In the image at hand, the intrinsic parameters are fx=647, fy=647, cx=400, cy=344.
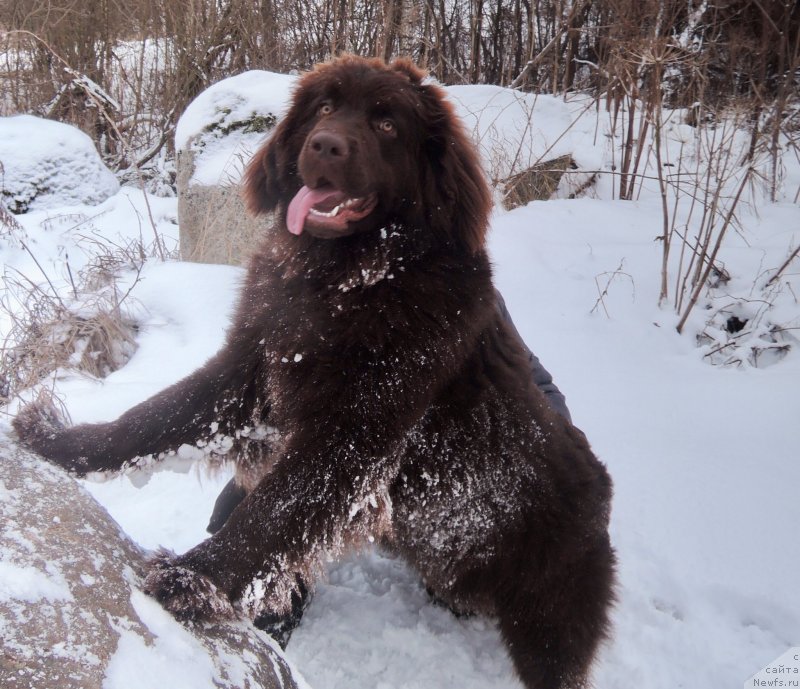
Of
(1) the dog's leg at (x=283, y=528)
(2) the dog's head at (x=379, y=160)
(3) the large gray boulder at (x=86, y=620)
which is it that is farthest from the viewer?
(2) the dog's head at (x=379, y=160)

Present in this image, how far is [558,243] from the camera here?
527cm

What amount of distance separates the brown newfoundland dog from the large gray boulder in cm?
24

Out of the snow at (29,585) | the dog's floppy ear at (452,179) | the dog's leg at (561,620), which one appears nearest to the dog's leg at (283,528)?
the snow at (29,585)

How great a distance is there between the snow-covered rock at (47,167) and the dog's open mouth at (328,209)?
7.84 metres

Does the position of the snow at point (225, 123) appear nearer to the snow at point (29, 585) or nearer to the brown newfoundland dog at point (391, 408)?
the brown newfoundland dog at point (391, 408)

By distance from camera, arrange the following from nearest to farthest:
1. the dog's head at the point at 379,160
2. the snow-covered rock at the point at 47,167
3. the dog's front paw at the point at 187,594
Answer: the dog's front paw at the point at 187,594 → the dog's head at the point at 379,160 → the snow-covered rock at the point at 47,167

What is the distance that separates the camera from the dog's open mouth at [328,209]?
196 centimetres

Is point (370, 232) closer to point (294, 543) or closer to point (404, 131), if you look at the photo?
point (404, 131)

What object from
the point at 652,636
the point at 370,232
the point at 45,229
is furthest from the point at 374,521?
the point at 45,229

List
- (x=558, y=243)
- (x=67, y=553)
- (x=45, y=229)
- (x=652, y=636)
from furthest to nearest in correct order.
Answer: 1. (x=45, y=229)
2. (x=558, y=243)
3. (x=652, y=636)
4. (x=67, y=553)

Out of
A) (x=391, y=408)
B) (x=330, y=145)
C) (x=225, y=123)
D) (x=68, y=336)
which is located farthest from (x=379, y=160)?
(x=225, y=123)

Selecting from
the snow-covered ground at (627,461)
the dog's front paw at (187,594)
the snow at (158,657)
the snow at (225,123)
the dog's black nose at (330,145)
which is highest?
the dog's black nose at (330,145)

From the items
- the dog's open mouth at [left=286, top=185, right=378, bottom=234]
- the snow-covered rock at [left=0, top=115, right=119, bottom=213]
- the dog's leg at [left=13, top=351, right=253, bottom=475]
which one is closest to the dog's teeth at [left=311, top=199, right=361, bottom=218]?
the dog's open mouth at [left=286, top=185, right=378, bottom=234]

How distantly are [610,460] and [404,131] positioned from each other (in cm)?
200
